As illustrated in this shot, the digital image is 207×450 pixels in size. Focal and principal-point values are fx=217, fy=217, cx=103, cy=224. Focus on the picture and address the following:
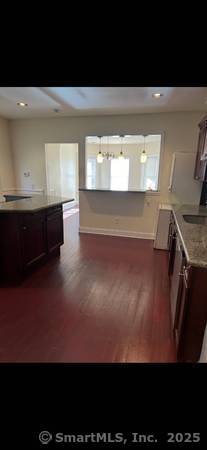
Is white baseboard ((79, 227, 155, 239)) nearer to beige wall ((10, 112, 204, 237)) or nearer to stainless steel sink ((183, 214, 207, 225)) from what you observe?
beige wall ((10, 112, 204, 237))

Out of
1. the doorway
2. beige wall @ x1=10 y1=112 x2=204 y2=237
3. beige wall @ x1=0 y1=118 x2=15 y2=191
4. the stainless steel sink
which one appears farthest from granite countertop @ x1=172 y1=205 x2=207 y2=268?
the doorway

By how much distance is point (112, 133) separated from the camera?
437 cm

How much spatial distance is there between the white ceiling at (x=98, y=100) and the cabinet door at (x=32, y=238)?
170 centimetres

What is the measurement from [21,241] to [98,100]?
2.37 m

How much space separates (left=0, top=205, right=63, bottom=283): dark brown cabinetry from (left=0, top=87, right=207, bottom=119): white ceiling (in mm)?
1654

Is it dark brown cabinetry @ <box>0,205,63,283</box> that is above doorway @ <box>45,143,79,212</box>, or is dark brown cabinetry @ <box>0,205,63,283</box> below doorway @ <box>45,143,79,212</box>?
below

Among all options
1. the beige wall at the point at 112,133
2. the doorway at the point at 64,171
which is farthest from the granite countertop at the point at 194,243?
the doorway at the point at 64,171

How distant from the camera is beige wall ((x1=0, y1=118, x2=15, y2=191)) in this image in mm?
4949

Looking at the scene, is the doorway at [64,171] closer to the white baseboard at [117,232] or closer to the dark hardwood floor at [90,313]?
the white baseboard at [117,232]

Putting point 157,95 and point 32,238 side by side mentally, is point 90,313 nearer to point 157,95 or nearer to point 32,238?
point 32,238

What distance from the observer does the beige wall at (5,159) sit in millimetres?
4949
